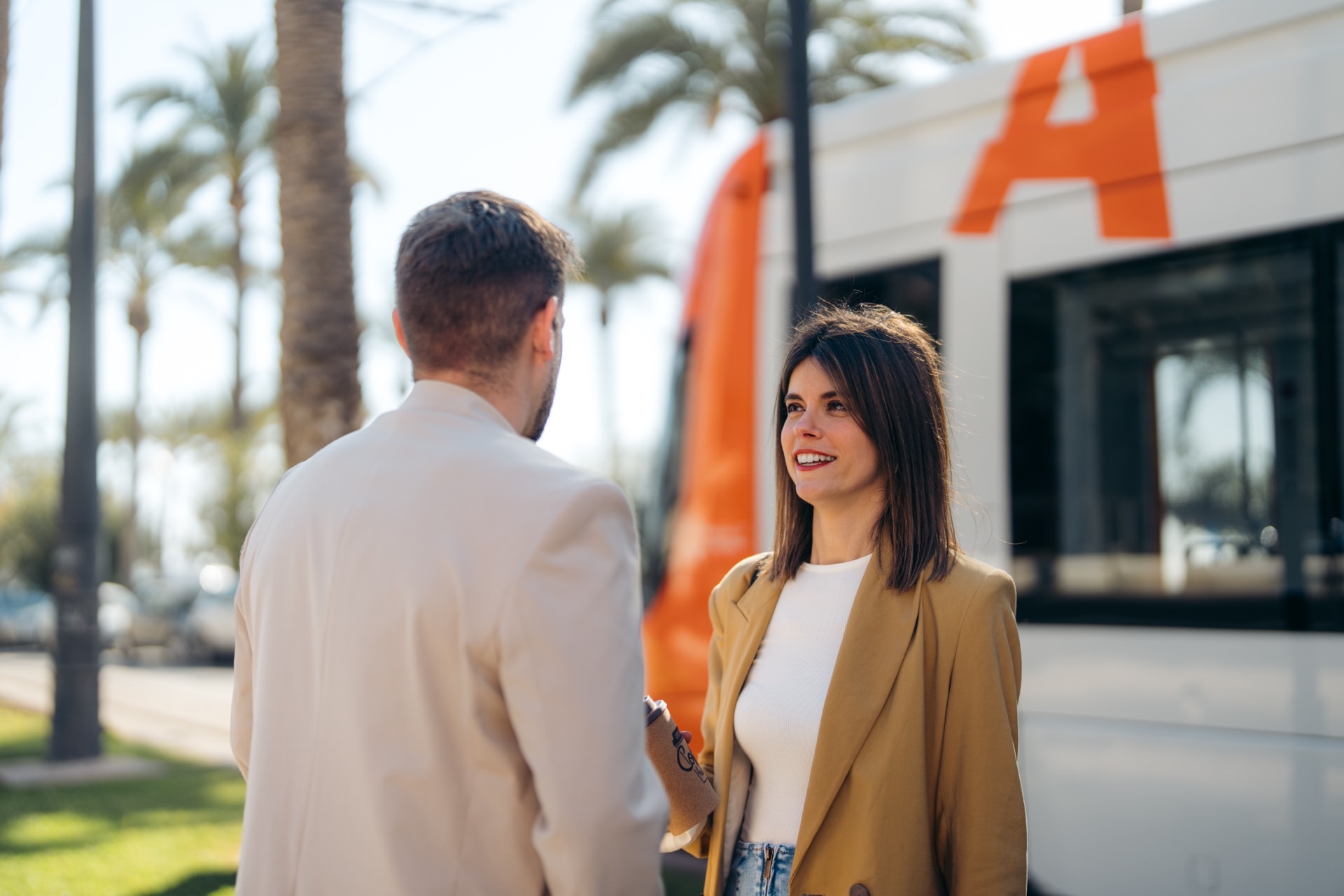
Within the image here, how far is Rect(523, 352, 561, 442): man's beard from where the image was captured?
6.40 ft

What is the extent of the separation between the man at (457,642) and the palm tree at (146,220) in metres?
20.5

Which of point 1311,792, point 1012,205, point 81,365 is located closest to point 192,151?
point 81,365

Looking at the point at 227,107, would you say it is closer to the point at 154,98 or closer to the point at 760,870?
the point at 154,98

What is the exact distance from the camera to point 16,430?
43.3m

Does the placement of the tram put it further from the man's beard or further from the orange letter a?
the man's beard

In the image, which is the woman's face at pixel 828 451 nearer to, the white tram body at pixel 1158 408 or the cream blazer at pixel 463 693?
the cream blazer at pixel 463 693

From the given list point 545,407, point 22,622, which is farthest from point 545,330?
point 22,622

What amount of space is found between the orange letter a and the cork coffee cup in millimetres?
2945

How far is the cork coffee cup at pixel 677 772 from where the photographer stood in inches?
91.1

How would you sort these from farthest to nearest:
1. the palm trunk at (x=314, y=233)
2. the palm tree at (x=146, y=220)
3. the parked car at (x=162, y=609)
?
the parked car at (x=162, y=609), the palm tree at (x=146, y=220), the palm trunk at (x=314, y=233)

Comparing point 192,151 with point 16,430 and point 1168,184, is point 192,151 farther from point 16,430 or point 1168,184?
point 16,430

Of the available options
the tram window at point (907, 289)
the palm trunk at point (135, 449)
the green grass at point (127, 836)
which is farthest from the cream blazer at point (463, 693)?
the palm trunk at point (135, 449)

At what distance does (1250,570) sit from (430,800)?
3.33 m

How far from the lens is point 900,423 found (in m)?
2.55
